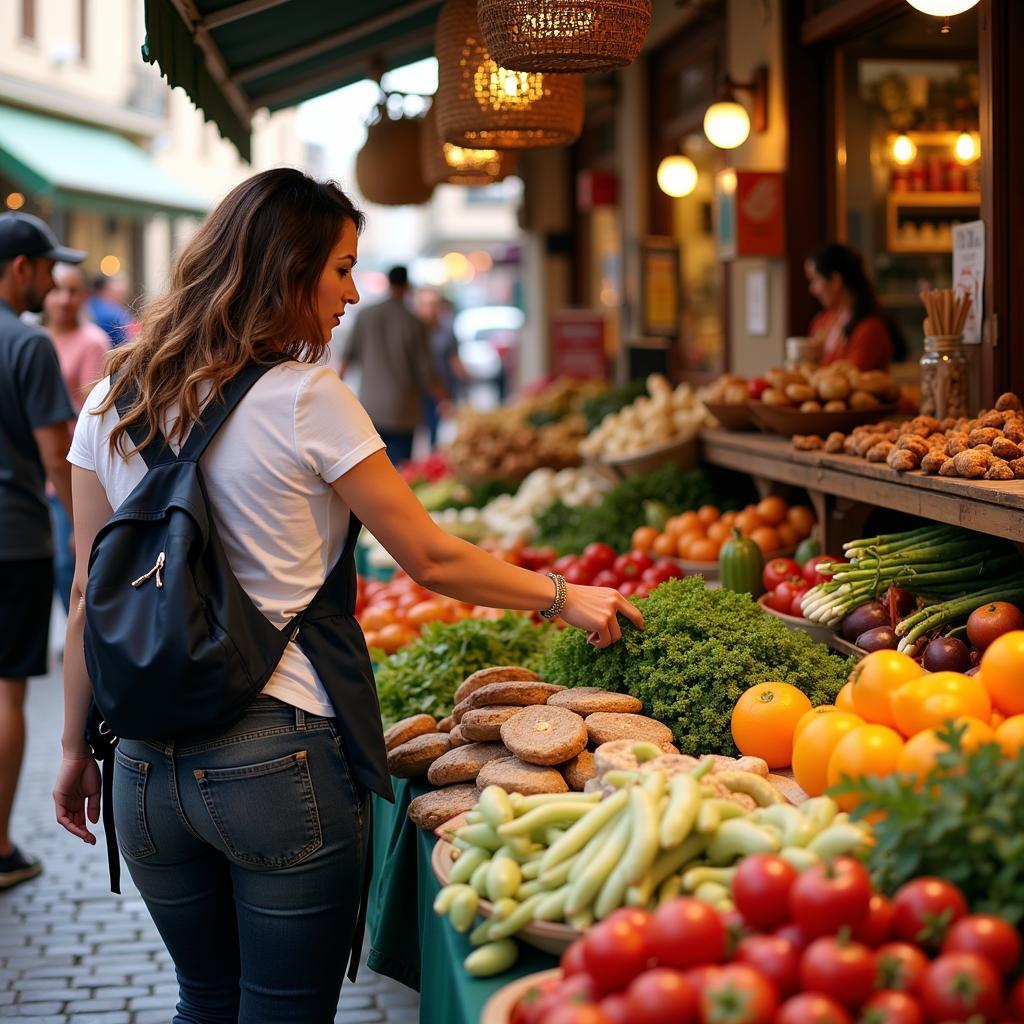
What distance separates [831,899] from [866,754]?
0.67m

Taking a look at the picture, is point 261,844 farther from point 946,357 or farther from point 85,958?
point 946,357

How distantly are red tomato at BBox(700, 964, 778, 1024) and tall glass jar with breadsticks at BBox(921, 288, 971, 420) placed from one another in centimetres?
311

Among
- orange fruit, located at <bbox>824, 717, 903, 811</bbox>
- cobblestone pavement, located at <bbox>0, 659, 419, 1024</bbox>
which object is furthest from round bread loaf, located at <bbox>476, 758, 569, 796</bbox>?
cobblestone pavement, located at <bbox>0, 659, 419, 1024</bbox>

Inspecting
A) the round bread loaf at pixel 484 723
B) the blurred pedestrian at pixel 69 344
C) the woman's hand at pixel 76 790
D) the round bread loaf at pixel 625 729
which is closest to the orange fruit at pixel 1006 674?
the round bread loaf at pixel 625 729

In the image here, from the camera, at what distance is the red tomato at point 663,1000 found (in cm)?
166

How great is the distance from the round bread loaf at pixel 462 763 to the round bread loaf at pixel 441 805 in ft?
0.08

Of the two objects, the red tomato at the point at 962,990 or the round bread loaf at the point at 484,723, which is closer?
the red tomato at the point at 962,990

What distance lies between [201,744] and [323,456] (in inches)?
22.5

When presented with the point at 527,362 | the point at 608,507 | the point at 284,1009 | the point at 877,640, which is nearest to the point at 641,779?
the point at 284,1009

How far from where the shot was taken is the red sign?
12258 mm

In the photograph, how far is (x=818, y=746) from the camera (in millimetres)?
2592

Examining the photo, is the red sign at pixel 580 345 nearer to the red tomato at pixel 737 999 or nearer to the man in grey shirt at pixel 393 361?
the man in grey shirt at pixel 393 361

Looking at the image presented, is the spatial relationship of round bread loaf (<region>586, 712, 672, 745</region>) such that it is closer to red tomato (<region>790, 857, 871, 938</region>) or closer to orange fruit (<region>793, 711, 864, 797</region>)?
orange fruit (<region>793, 711, 864, 797</region>)

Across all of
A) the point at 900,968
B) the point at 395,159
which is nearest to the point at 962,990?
the point at 900,968
